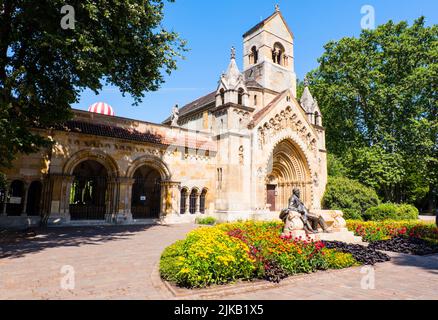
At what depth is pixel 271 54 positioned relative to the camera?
32.2 m

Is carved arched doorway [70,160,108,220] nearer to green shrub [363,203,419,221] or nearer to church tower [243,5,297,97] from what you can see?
church tower [243,5,297,97]

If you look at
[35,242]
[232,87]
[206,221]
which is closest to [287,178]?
[232,87]

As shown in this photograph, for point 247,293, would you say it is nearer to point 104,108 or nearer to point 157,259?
point 157,259

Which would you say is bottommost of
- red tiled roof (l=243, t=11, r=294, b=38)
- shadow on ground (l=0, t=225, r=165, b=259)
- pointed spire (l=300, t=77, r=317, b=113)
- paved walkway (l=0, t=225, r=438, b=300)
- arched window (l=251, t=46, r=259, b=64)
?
paved walkway (l=0, t=225, r=438, b=300)

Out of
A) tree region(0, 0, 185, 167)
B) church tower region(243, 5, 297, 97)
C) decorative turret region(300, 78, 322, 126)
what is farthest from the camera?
decorative turret region(300, 78, 322, 126)

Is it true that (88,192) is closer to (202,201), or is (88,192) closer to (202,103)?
(202,201)

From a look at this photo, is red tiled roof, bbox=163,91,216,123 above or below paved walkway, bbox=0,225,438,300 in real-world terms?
above

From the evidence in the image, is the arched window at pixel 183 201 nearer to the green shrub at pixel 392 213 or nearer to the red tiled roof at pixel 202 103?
the red tiled roof at pixel 202 103

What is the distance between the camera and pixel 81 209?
25.2m

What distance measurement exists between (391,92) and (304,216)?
23833 millimetres

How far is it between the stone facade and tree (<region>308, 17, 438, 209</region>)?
15.5 feet

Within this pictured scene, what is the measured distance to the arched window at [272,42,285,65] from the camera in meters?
33.0

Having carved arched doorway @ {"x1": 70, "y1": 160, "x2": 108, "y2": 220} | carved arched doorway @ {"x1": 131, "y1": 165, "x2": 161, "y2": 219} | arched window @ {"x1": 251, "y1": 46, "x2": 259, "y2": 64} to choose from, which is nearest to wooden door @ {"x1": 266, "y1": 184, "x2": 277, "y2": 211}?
carved arched doorway @ {"x1": 131, "y1": 165, "x2": 161, "y2": 219}
